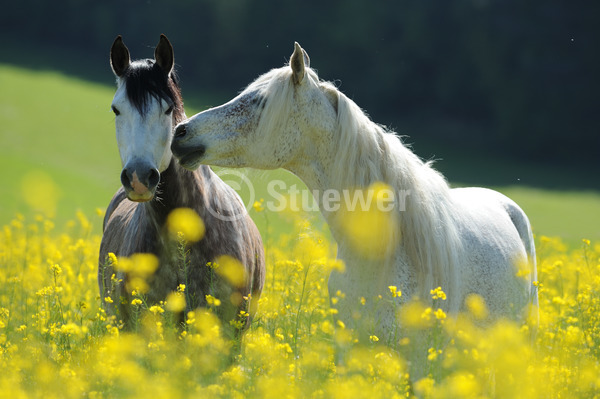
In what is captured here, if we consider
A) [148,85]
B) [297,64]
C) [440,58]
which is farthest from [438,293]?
[440,58]

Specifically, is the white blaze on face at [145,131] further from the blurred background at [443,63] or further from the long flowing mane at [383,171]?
the blurred background at [443,63]

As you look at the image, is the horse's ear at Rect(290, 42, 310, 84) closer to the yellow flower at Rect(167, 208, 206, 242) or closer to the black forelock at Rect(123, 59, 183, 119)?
the black forelock at Rect(123, 59, 183, 119)

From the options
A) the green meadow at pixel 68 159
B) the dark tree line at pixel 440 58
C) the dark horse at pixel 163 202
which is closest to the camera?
the dark horse at pixel 163 202

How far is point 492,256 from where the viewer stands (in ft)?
14.9

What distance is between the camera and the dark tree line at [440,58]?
2831 centimetres

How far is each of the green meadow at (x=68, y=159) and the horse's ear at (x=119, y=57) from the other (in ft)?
35.2

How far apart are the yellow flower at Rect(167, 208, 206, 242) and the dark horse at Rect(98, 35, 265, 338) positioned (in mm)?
47

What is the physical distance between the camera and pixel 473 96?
29047mm

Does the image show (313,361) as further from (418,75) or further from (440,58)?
(440,58)

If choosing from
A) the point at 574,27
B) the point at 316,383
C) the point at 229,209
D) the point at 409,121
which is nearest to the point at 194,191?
the point at 229,209

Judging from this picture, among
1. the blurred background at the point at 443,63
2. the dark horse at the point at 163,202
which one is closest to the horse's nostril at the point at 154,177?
the dark horse at the point at 163,202

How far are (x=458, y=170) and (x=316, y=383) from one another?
23280mm

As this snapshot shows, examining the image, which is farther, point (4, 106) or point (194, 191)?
point (4, 106)

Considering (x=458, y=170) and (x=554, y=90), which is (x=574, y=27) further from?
(x=458, y=170)
